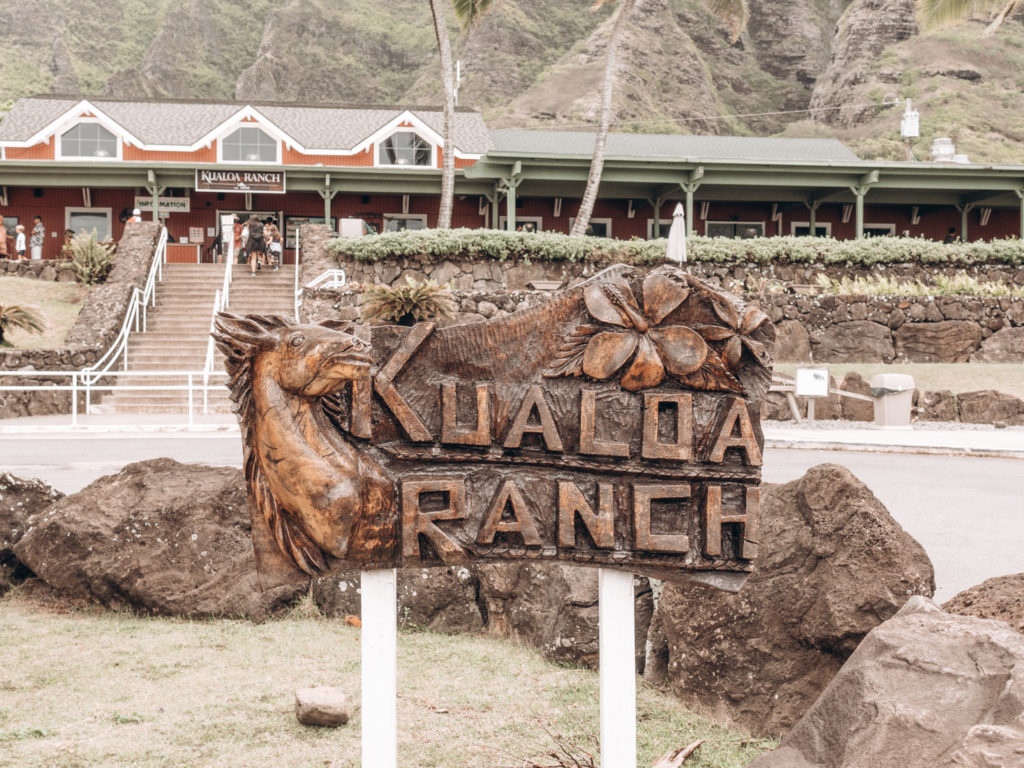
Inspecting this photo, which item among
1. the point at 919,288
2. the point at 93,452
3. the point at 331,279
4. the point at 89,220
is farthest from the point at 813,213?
the point at 93,452

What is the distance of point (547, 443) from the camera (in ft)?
10.0

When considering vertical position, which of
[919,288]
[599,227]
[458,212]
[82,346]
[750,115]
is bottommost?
[82,346]

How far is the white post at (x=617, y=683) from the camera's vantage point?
9.91 ft

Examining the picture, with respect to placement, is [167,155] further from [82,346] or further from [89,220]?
[82,346]

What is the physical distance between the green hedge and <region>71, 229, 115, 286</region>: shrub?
18.4ft

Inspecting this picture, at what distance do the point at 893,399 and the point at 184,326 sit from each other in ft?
45.3

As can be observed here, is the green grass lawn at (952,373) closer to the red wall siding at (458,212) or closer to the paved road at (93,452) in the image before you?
the paved road at (93,452)

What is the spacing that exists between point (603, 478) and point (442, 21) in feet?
70.6

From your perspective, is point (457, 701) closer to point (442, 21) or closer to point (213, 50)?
point (442, 21)

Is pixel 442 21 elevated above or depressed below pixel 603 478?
above

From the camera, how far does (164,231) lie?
74.9ft

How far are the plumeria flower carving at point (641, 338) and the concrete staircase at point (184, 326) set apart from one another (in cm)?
1319

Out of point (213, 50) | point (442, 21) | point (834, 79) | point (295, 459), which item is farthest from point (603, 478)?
point (213, 50)

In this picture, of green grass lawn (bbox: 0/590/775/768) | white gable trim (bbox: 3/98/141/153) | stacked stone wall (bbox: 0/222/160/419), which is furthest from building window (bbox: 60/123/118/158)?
green grass lawn (bbox: 0/590/775/768)
